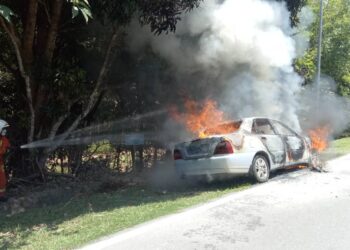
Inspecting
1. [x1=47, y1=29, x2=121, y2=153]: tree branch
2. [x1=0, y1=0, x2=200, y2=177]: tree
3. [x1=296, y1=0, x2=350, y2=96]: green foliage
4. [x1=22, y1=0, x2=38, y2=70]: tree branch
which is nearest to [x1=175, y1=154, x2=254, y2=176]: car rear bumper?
[x1=47, y1=29, x2=121, y2=153]: tree branch

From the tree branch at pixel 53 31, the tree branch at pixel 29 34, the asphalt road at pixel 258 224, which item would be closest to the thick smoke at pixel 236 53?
the tree branch at pixel 53 31

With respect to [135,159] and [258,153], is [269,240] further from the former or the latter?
[135,159]

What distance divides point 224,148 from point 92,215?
3.08 metres

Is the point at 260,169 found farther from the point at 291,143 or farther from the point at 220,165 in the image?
the point at 291,143

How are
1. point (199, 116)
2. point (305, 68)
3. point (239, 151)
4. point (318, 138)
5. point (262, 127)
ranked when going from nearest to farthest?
point (239, 151)
point (262, 127)
point (199, 116)
point (318, 138)
point (305, 68)

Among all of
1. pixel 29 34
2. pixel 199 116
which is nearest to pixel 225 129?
pixel 199 116

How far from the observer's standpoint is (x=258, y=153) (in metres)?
9.88

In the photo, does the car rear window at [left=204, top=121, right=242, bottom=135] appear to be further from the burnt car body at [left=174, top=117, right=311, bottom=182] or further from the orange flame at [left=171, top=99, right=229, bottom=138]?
the orange flame at [left=171, top=99, right=229, bottom=138]

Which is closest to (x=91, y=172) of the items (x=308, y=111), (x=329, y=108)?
(x=308, y=111)

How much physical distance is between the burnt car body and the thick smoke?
2.13 m

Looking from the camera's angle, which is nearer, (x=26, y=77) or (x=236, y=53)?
(x=26, y=77)

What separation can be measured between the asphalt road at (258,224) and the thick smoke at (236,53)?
436 cm

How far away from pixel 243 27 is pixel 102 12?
484cm

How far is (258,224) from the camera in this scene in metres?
6.57
